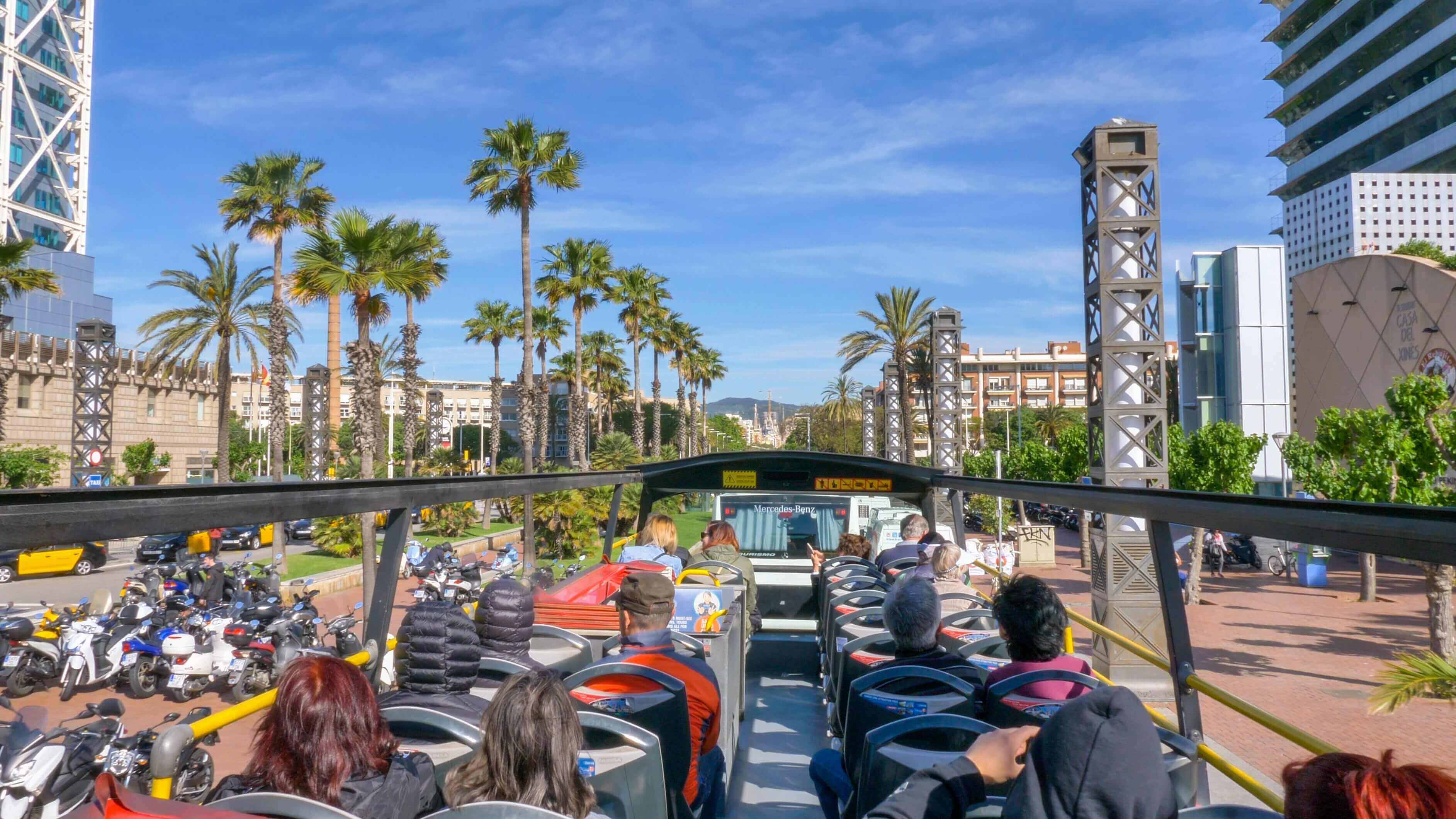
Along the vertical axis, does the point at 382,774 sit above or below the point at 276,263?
below

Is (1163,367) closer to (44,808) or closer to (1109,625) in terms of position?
(1109,625)

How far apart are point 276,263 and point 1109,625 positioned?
87.3ft

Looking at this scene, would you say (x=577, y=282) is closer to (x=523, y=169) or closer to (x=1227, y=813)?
(x=523, y=169)

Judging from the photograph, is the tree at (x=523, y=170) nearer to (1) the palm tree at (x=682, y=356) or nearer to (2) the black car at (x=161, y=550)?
(2) the black car at (x=161, y=550)

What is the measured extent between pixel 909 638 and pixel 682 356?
68494 millimetres

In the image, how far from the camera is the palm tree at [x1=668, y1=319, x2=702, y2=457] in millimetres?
65188

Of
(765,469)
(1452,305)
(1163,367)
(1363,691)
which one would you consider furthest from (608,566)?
(1452,305)

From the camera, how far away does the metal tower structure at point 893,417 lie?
137 feet

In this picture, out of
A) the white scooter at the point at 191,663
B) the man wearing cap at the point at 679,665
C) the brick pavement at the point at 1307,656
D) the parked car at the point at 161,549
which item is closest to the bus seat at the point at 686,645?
the man wearing cap at the point at 679,665

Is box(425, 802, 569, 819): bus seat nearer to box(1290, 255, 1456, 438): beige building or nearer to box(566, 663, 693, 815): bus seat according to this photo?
box(566, 663, 693, 815): bus seat

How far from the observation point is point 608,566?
7.36 meters

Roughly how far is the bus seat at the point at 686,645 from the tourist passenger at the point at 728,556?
7.13 feet

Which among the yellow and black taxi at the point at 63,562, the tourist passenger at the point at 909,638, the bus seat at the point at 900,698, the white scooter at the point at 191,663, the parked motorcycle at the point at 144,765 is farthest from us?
the yellow and black taxi at the point at 63,562

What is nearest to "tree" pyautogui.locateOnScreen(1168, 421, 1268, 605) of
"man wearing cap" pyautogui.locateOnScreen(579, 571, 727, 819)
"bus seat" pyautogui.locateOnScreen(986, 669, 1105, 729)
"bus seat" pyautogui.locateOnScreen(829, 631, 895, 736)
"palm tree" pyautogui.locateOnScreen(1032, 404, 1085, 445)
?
"bus seat" pyautogui.locateOnScreen(829, 631, 895, 736)
